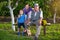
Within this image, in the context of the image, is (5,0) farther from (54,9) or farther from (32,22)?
(54,9)

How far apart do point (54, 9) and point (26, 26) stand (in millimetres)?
29220

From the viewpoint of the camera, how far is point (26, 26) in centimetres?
1545

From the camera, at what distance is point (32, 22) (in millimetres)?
14820

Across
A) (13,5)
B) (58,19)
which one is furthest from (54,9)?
(13,5)

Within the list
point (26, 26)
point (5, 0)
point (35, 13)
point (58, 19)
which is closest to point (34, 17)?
point (35, 13)

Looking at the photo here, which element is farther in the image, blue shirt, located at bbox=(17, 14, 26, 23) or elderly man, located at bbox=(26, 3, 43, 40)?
blue shirt, located at bbox=(17, 14, 26, 23)

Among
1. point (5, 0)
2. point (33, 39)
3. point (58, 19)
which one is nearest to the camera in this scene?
point (33, 39)

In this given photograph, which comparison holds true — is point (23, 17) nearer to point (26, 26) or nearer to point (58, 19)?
point (26, 26)

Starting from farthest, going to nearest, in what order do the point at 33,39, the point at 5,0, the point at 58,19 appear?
the point at 58,19, the point at 5,0, the point at 33,39

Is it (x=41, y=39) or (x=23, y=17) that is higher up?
(x=23, y=17)

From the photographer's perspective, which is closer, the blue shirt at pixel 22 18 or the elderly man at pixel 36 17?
the elderly man at pixel 36 17

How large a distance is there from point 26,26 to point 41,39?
1.87 m

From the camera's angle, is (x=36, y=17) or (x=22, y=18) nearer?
(x=36, y=17)

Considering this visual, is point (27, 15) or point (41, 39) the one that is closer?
point (41, 39)
